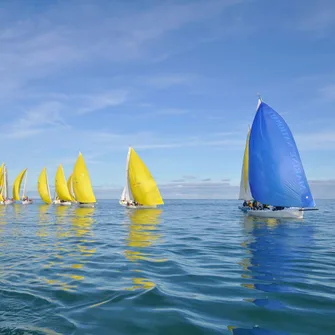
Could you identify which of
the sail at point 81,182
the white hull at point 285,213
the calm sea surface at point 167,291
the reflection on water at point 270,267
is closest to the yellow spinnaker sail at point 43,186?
the sail at point 81,182

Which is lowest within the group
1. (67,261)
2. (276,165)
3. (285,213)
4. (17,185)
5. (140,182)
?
(67,261)

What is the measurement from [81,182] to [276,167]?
45.9 m

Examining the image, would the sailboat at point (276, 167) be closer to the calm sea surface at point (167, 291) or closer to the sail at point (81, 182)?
the calm sea surface at point (167, 291)

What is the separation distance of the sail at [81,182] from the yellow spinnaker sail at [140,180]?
14.7 meters

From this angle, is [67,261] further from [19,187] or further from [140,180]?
[19,187]

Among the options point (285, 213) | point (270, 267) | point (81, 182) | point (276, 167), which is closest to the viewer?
point (270, 267)

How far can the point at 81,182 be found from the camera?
7119 centimetres

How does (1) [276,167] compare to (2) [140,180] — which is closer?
(1) [276,167]

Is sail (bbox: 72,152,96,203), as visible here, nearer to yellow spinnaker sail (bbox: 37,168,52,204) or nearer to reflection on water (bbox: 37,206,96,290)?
yellow spinnaker sail (bbox: 37,168,52,204)

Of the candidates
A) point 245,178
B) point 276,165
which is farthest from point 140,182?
point 276,165

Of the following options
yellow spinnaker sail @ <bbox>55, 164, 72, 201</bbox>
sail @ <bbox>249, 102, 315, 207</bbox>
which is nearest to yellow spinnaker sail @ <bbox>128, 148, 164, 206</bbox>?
sail @ <bbox>249, 102, 315, 207</bbox>

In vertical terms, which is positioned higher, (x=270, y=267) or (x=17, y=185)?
(x=17, y=185)

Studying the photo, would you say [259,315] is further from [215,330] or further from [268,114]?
[268,114]

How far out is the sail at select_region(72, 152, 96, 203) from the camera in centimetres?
7106
